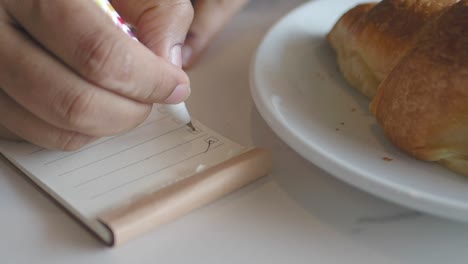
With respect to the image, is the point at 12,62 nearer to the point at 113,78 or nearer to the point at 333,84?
the point at 113,78

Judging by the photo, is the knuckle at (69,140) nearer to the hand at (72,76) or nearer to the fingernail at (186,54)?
the hand at (72,76)

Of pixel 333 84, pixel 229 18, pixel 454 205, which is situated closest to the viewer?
pixel 454 205

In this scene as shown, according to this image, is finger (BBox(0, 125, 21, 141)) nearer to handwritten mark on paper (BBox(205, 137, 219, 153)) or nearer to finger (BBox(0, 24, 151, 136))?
finger (BBox(0, 24, 151, 136))

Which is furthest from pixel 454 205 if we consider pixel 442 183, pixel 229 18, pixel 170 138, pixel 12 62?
pixel 229 18

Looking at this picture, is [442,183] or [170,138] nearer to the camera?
[442,183]

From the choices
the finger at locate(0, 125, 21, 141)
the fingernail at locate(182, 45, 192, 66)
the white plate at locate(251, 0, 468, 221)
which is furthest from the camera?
the fingernail at locate(182, 45, 192, 66)

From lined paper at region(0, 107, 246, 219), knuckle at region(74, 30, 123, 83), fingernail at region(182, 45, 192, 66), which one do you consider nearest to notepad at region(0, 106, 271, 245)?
lined paper at region(0, 107, 246, 219)
